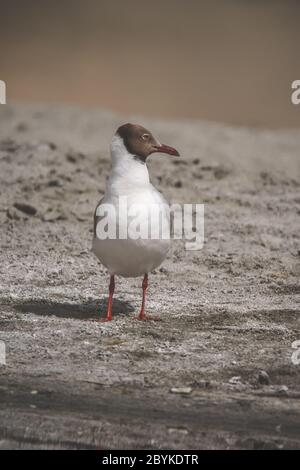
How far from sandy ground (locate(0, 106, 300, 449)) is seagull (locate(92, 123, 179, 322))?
441mm

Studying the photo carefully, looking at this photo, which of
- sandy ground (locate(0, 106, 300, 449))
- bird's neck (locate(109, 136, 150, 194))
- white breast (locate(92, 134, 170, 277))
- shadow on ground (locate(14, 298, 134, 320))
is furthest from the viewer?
shadow on ground (locate(14, 298, 134, 320))

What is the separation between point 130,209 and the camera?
276 inches

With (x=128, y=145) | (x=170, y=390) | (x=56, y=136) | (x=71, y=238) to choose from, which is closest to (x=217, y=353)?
(x=170, y=390)

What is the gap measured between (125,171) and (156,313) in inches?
43.0

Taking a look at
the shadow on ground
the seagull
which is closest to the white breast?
the seagull

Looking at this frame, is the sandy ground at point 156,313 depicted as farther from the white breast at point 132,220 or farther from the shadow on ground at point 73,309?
the white breast at point 132,220

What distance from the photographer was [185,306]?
7.66 m

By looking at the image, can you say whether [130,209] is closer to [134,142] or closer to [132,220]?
[132,220]

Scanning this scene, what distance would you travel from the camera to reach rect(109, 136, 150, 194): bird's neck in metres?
7.17

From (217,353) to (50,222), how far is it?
3914mm

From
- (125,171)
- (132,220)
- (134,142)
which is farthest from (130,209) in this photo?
A: (134,142)

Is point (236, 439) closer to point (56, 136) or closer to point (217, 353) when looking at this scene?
point (217, 353)

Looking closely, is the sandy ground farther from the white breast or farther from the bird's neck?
the bird's neck

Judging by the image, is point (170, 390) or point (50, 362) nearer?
point (170, 390)
